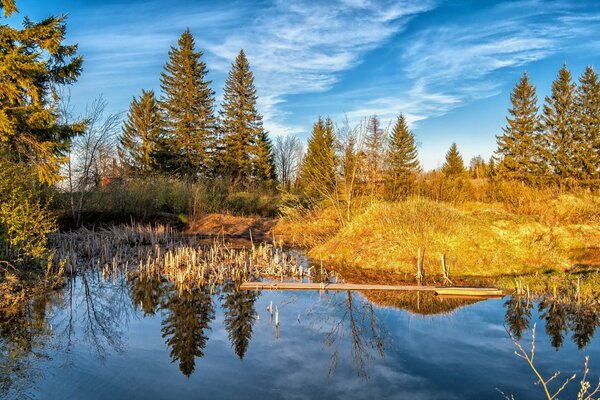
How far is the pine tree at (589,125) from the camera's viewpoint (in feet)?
111

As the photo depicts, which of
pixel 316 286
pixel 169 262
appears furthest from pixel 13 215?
pixel 316 286

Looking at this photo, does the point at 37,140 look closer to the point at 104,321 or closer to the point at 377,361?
the point at 104,321

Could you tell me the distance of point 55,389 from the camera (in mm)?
5332

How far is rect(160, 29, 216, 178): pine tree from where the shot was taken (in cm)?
3619

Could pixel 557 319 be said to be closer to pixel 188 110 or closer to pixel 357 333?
pixel 357 333

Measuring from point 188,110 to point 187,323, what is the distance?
31.5 meters

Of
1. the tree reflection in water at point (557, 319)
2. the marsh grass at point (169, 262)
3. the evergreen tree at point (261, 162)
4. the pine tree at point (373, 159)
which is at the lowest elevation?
the tree reflection in water at point (557, 319)

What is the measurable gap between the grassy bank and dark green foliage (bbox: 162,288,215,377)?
5559 millimetres

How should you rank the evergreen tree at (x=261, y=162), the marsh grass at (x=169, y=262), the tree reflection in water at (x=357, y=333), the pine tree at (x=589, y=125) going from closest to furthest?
the tree reflection in water at (x=357, y=333) → the marsh grass at (x=169, y=262) → the pine tree at (x=589, y=125) → the evergreen tree at (x=261, y=162)

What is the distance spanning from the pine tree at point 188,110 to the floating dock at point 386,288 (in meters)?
26.8

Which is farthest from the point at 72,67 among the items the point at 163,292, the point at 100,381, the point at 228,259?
the point at 100,381

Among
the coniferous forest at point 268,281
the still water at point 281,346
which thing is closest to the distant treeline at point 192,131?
the coniferous forest at point 268,281

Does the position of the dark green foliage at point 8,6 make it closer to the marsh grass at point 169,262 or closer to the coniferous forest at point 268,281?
the coniferous forest at point 268,281

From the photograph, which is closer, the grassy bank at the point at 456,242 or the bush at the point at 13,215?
the bush at the point at 13,215
